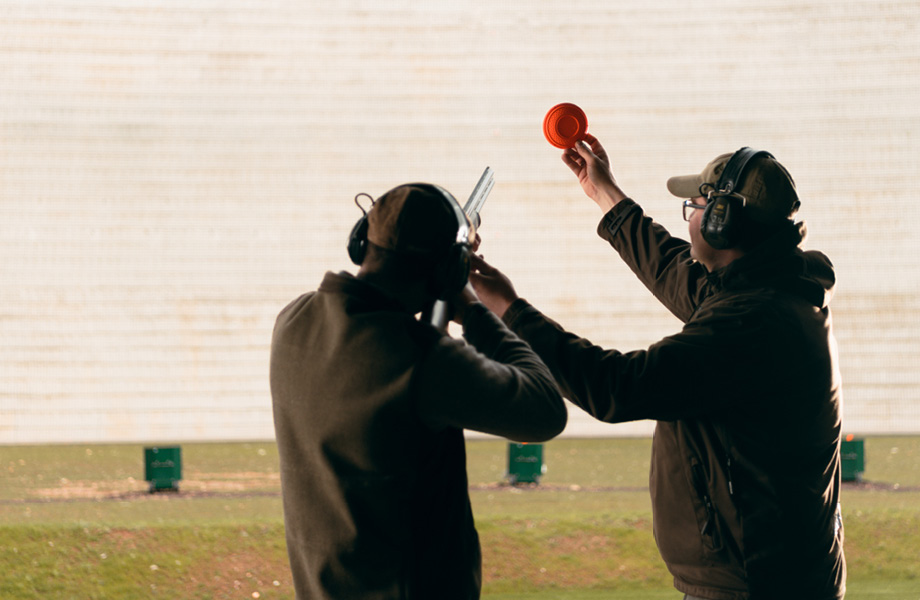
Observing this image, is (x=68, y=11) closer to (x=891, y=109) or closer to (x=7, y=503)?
(x=7, y=503)

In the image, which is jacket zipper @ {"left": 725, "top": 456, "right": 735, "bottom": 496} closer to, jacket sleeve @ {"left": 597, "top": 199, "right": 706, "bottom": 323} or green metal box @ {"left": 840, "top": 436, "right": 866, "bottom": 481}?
jacket sleeve @ {"left": 597, "top": 199, "right": 706, "bottom": 323}

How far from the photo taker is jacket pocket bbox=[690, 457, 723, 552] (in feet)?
7.50

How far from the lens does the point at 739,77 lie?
13.0 metres

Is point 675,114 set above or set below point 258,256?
above

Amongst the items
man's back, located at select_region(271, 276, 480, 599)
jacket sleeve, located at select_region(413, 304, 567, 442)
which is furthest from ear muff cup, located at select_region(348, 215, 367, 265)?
jacket sleeve, located at select_region(413, 304, 567, 442)

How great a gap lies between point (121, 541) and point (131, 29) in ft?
27.5

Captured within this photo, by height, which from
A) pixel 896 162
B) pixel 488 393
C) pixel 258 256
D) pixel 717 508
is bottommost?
pixel 717 508

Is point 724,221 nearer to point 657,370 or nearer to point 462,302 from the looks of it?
point 657,370

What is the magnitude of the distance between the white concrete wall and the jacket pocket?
10185 millimetres

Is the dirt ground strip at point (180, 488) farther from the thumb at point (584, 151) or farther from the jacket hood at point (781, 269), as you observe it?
the jacket hood at point (781, 269)

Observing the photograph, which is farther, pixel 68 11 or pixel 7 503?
pixel 68 11

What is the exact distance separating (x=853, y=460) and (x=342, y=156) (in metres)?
7.28

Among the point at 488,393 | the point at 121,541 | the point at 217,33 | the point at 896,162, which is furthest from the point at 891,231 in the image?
the point at 488,393

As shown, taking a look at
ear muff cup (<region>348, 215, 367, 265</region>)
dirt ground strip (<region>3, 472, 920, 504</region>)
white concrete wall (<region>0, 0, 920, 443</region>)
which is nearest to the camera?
ear muff cup (<region>348, 215, 367, 265</region>)
